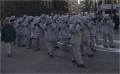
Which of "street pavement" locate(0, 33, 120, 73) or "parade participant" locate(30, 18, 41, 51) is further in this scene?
"parade participant" locate(30, 18, 41, 51)

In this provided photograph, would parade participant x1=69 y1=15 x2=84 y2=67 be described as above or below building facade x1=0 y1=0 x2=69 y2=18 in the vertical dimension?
below

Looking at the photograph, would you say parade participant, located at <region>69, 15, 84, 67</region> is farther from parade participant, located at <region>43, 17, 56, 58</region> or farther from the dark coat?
the dark coat

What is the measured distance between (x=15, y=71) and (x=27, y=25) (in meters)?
5.92

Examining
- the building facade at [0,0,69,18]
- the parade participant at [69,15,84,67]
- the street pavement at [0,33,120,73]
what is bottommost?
the street pavement at [0,33,120,73]

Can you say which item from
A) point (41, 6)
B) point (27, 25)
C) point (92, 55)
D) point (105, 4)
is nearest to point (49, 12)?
point (41, 6)

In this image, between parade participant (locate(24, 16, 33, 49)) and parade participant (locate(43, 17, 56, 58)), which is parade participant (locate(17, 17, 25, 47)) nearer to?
parade participant (locate(24, 16, 33, 49))

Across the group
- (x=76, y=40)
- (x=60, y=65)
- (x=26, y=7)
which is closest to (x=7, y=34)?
(x=60, y=65)

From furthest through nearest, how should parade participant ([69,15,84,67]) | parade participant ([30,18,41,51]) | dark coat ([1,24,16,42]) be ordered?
parade participant ([30,18,41,51])
dark coat ([1,24,16,42])
parade participant ([69,15,84,67])

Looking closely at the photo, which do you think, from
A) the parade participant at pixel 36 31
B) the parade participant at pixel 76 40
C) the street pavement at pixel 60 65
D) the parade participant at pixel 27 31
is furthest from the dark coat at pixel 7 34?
the parade participant at pixel 76 40

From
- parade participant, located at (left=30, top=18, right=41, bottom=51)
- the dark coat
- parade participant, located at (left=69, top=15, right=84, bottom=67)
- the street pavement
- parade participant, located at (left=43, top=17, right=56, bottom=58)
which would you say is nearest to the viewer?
the street pavement

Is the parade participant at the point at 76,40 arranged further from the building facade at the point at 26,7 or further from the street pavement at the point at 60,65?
the building facade at the point at 26,7

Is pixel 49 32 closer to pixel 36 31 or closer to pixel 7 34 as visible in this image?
pixel 36 31

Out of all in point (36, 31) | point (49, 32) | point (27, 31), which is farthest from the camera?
point (27, 31)

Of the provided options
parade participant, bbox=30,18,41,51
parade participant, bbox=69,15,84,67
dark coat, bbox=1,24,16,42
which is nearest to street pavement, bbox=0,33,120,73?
parade participant, bbox=69,15,84,67
